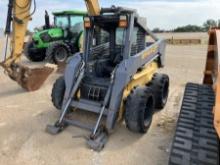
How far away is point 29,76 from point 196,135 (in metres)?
4.88

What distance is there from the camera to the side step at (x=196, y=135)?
2.63m

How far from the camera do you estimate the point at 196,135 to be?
2.98 m

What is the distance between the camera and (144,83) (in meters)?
5.39

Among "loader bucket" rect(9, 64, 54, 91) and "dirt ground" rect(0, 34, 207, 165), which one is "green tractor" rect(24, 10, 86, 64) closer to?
"loader bucket" rect(9, 64, 54, 91)

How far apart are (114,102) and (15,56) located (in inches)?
128

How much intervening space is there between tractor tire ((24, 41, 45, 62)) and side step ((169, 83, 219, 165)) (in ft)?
28.8

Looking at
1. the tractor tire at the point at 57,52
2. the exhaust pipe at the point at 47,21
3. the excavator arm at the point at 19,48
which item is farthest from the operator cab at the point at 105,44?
the exhaust pipe at the point at 47,21

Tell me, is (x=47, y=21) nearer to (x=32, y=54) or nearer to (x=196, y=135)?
(x=32, y=54)

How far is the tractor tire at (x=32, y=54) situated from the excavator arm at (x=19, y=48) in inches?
182

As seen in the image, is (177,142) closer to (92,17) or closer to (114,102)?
(114,102)

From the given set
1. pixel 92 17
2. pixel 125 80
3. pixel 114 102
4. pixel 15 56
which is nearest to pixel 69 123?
pixel 114 102

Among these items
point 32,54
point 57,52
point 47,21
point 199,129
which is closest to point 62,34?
point 47,21

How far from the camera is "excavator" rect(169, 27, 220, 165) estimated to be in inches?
Answer: 102

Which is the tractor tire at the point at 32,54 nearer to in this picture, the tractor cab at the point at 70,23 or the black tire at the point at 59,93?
the tractor cab at the point at 70,23
